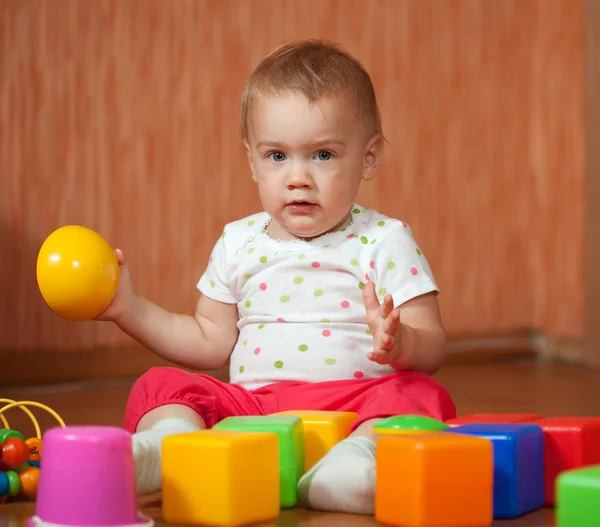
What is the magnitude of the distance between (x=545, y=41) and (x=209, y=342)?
5.55ft

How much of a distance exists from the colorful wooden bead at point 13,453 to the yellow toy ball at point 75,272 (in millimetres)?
174

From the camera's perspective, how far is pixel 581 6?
2.58m

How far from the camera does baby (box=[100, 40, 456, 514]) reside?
1.20 meters

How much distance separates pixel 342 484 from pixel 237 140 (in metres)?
1.37

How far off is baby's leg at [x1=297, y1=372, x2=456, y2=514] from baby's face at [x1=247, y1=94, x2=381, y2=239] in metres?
0.22

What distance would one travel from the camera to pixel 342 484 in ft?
3.15

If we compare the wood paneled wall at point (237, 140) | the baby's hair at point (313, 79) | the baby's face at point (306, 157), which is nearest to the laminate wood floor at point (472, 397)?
the wood paneled wall at point (237, 140)

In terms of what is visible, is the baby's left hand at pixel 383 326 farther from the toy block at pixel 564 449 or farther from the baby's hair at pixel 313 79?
the baby's hair at pixel 313 79

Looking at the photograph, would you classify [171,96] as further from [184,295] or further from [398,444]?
[398,444]

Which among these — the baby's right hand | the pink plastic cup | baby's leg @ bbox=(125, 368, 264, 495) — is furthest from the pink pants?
the pink plastic cup

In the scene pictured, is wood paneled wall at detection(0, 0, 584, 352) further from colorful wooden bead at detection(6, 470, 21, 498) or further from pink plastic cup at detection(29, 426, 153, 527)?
pink plastic cup at detection(29, 426, 153, 527)

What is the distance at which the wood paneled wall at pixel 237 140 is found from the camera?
6.54ft

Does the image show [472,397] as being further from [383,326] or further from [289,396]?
[383,326]

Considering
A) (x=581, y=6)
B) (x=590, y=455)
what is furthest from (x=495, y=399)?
(x=581, y=6)
